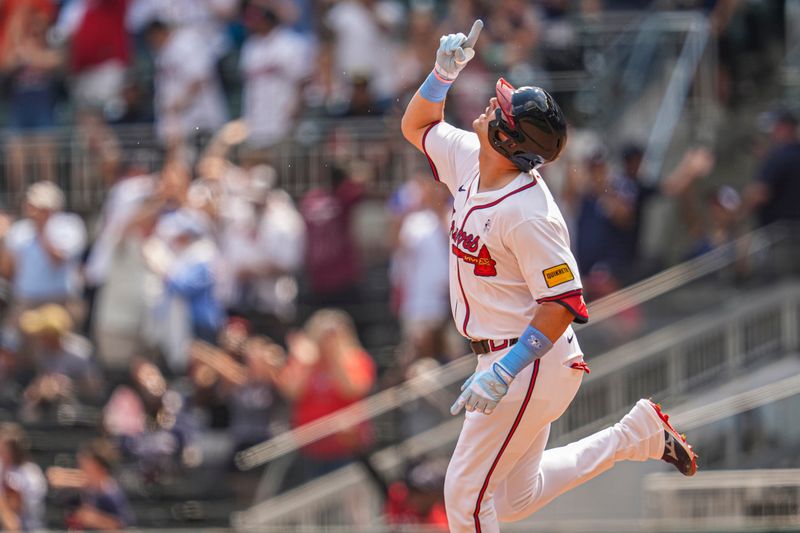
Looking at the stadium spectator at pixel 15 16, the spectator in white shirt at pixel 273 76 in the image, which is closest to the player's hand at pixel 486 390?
the spectator in white shirt at pixel 273 76

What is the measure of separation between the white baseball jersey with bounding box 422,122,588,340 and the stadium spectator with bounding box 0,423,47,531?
530 cm

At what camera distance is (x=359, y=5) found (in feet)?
46.5

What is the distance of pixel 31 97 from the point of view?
49.5 feet

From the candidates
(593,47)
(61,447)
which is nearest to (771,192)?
(593,47)

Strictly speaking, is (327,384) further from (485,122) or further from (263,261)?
(485,122)

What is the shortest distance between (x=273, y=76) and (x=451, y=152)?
7.18 m

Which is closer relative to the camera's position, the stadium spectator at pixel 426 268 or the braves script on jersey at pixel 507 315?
the braves script on jersey at pixel 507 315

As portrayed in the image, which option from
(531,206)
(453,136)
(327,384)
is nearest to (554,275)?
(531,206)

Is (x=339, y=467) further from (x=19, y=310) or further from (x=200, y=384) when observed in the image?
(x=19, y=310)

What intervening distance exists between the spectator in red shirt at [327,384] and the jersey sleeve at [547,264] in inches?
199

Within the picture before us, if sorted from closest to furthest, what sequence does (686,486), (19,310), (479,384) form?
(479,384) < (686,486) < (19,310)

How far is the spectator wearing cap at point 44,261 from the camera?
13047 mm

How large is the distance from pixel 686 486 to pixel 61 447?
4.84m

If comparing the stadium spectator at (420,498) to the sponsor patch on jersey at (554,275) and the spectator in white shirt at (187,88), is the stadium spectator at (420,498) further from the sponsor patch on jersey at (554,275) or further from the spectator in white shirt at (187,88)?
the spectator in white shirt at (187,88)
